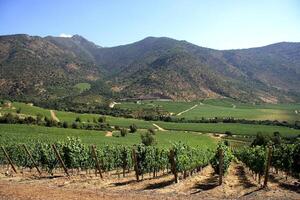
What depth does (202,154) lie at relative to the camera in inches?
1642

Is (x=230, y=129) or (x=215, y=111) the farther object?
(x=215, y=111)

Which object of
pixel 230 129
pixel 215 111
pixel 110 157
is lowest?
pixel 110 157

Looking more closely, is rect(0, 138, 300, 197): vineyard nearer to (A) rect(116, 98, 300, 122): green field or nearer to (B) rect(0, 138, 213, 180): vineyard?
(B) rect(0, 138, 213, 180): vineyard

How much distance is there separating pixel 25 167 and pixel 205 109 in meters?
128

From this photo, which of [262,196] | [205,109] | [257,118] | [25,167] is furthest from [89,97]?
[262,196]

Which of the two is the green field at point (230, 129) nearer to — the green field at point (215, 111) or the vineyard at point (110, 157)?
the green field at point (215, 111)

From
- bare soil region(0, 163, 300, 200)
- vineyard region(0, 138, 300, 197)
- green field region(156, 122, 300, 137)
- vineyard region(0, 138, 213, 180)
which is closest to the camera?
bare soil region(0, 163, 300, 200)

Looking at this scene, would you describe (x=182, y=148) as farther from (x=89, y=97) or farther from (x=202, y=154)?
(x=89, y=97)

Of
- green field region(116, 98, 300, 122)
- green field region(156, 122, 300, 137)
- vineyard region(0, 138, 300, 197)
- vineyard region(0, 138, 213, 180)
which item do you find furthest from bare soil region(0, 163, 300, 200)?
green field region(116, 98, 300, 122)

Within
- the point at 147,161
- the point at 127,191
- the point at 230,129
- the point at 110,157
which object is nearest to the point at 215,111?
the point at 230,129

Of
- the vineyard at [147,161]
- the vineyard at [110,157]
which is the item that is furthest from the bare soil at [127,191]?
the vineyard at [110,157]

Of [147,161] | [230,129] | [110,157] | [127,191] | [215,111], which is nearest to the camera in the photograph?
[127,191]

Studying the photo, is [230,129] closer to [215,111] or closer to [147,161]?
[215,111]

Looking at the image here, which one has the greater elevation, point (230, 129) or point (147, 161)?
point (230, 129)
